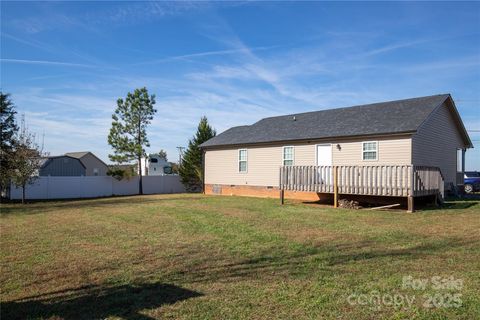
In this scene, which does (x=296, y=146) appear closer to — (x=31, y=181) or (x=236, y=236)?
(x=236, y=236)

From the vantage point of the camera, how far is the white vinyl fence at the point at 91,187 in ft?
77.2

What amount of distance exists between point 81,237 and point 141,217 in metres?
3.62

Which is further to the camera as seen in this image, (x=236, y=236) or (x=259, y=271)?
(x=236, y=236)

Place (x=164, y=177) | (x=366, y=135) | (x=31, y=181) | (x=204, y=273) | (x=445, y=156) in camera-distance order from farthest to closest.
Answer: (x=164, y=177)
(x=31, y=181)
(x=445, y=156)
(x=366, y=135)
(x=204, y=273)

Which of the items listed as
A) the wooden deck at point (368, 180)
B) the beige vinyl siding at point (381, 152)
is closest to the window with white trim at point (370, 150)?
the beige vinyl siding at point (381, 152)

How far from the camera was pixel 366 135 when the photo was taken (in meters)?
16.8

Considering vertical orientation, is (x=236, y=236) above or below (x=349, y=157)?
below

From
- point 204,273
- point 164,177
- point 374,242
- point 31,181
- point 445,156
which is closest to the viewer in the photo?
point 204,273

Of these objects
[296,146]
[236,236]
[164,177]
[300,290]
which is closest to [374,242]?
[236,236]

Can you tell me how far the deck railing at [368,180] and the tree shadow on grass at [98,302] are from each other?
34.9ft

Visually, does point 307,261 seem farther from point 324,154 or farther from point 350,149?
point 324,154

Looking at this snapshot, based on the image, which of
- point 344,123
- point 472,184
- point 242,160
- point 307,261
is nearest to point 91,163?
point 242,160

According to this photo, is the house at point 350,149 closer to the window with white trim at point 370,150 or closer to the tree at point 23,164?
the window with white trim at point 370,150

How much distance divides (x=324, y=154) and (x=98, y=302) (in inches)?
616
